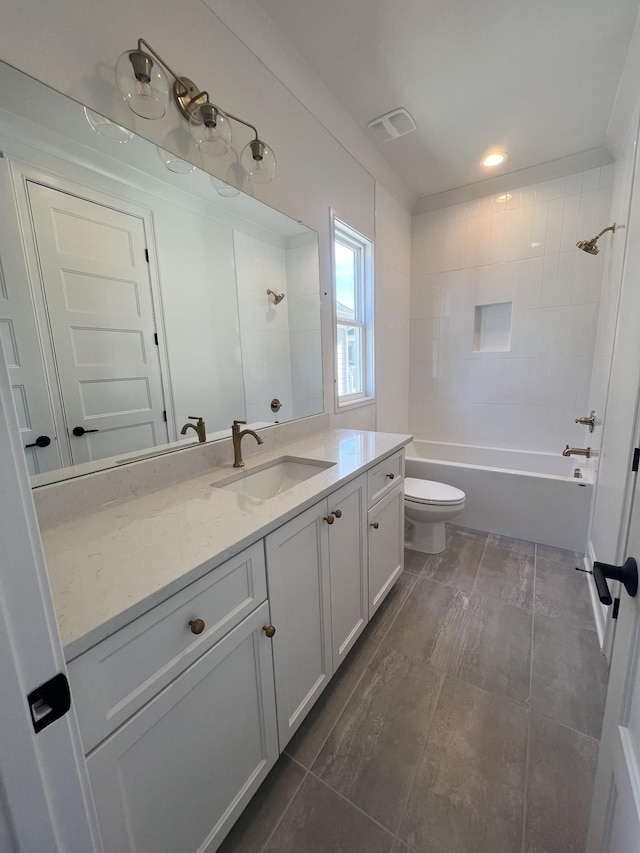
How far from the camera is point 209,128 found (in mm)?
1167

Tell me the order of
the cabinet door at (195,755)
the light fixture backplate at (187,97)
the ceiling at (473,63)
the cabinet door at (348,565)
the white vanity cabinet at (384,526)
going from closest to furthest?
1. the cabinet door at (195,755)
2. the light fixture backplate at (187,97)
3. the cabinet door at (348,565)
4. the ceiling at (473,63)
5. the white vanity cabinet at (384,526)

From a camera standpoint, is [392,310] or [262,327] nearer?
[262,327]

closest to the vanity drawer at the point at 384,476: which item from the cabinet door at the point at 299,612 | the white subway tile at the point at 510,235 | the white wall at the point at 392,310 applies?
the cabinet door at the point at 299,612

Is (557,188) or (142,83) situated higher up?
(557,188)

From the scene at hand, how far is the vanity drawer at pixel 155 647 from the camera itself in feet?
1.85

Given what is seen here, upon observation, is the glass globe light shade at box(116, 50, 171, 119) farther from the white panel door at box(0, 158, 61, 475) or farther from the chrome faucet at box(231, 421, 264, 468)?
the chrome faucet at box(231, 421, 264, 468)

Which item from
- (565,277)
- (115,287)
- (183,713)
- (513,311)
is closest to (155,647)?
(183,713)

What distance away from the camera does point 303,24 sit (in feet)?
4.76

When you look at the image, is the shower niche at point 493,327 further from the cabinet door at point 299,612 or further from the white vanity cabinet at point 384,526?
the cabinet door at point 299,612

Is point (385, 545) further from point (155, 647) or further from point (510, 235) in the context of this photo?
point (510, 235)

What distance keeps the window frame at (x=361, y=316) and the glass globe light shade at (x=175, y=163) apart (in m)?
1.00

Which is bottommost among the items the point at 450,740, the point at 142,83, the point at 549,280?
the point at 450,740

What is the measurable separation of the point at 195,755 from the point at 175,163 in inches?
67.8

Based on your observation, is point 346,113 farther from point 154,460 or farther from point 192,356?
point 154,460
